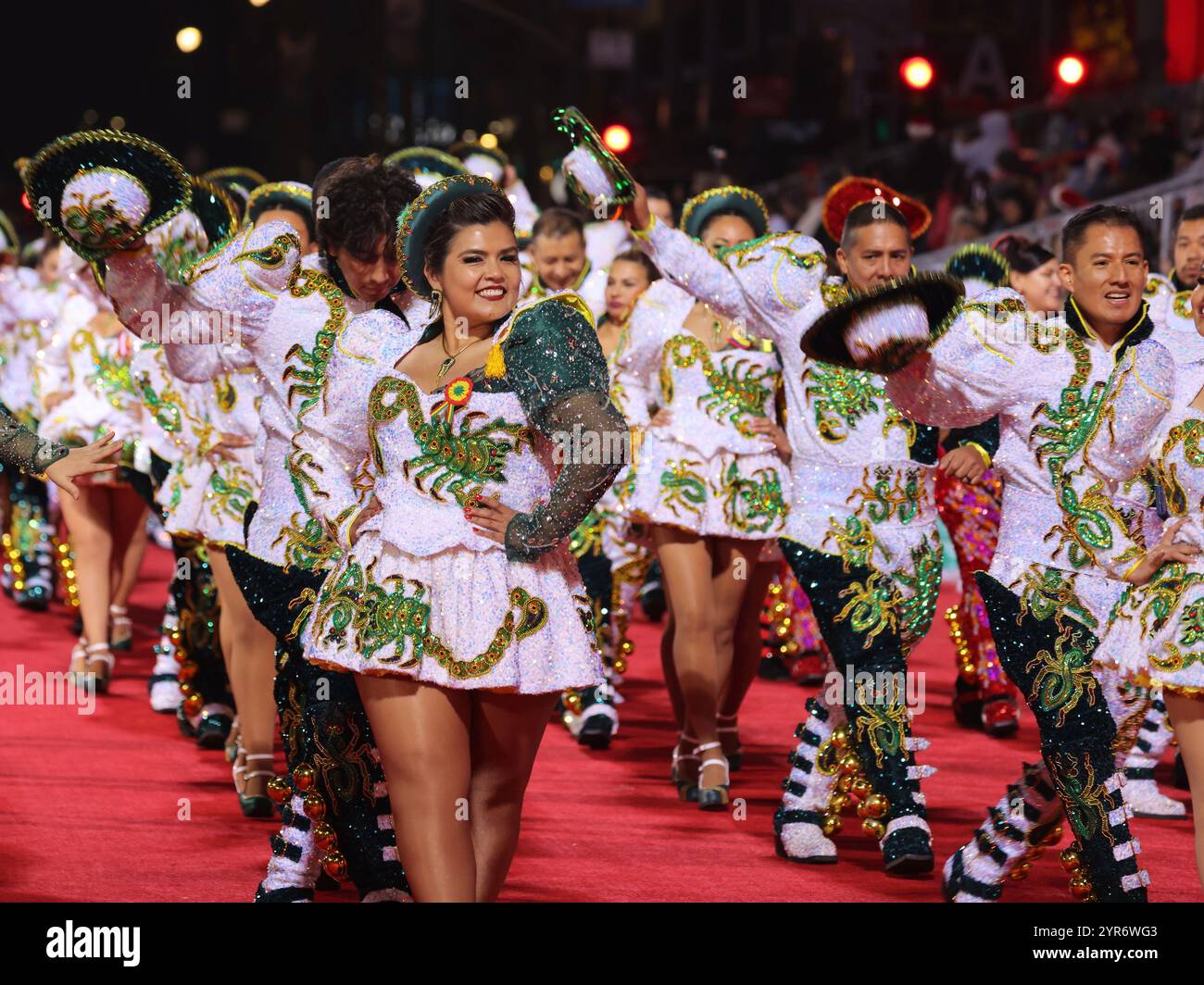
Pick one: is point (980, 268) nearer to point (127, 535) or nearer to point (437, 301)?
point (437, 301)

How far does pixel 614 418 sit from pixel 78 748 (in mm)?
4303

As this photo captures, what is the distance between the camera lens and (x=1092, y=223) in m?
5.25

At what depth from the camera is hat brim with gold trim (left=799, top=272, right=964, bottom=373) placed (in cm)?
449

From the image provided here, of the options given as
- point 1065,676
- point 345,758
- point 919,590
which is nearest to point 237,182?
point 919,590

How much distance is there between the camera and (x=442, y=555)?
4160 millimetres

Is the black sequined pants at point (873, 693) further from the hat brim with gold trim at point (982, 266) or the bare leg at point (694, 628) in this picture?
the hat brim with gold trim at point (982, 266)

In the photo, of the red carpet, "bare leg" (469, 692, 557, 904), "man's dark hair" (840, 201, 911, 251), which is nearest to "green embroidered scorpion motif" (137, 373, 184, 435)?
the red carpet

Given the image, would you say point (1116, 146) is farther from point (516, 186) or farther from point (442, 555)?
point (442, 555)

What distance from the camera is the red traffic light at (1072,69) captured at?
50.6ft

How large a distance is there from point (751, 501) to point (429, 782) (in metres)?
3.11

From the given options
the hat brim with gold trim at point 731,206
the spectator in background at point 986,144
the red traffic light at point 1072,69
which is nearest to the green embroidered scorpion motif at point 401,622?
the hat brim with gold trim at point 731,206

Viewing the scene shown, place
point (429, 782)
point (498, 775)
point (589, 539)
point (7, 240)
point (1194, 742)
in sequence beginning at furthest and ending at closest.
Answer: point (7, 240), point (589, 539), point (1194, 742), point (498, 775), point (429, 782)
